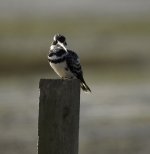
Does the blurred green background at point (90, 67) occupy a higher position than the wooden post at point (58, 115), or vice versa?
the blurred green background at point (90, 67)

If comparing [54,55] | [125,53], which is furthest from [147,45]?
[54,55]

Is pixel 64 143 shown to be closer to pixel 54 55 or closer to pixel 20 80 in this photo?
pixel 54 55

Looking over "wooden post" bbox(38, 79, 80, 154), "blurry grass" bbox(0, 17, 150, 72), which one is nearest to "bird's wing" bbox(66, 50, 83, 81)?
"wooden post" bbox(38, 79, 80, 154)

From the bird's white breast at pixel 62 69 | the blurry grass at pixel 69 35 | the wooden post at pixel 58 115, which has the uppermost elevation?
the blurry grass at pixel 69 35

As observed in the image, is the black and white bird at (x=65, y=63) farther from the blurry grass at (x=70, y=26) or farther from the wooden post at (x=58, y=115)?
the blurry grass at (x=70, y=26)

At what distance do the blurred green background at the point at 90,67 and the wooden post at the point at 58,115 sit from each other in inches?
317

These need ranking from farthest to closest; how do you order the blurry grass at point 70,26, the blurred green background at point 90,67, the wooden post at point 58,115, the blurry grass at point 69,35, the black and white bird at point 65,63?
the blurry grass at point 70,26
the blurry grass at point 69,35
the blurred green background at point 90,67
the black and white bird at point 65,63
the wooden post at point 58,115

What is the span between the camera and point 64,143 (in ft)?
17.3

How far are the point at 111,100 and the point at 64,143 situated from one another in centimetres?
1374

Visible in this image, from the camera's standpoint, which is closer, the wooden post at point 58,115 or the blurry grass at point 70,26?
the wooden post at point 58,115

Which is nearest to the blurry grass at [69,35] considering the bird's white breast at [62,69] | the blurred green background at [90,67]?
the blurred green background at [90,67]

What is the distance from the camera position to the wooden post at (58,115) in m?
5.25

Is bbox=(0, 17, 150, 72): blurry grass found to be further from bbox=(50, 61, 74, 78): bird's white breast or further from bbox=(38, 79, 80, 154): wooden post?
bbox=(38, 79, 80, 154): wooden post

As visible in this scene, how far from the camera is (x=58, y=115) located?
5238 millimetres
